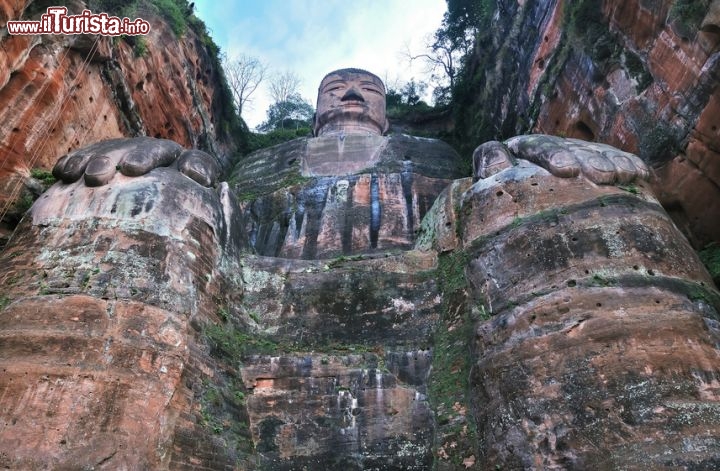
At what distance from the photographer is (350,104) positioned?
918 inches

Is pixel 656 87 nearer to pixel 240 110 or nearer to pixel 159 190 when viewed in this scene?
pixel 159 190

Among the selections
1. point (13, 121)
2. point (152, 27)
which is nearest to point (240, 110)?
point (152, 27)

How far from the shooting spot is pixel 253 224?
1723cm

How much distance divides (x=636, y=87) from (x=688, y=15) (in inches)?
75.7

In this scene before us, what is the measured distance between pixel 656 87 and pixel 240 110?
25.4 meters

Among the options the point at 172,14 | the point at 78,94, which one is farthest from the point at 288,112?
the point at 78,94

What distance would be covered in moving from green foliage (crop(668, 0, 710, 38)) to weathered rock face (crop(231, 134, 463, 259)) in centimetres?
761

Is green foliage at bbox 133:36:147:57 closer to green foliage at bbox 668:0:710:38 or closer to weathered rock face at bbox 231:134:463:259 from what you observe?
weathered rock face at bbox 231:134:463:259

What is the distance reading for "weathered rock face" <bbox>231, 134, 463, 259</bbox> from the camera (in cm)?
1577

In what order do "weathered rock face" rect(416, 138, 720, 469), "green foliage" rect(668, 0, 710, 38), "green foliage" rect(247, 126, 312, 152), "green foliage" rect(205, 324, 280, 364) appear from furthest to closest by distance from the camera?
"green foliage" rect(247, 126, 312, 152)
"green foliage" rect(668, 0, 710, 38)
"green foliage" rect(205, 324, 280, 364)
"weathered rock face" rect(416, 138, 720, 469)

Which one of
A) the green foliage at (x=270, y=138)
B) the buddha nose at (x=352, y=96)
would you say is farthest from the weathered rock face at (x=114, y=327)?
the green foliage at (x=270, y=138)

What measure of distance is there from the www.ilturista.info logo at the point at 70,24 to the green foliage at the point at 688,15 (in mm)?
10337

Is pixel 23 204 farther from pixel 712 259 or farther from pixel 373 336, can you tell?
pixel 712 259

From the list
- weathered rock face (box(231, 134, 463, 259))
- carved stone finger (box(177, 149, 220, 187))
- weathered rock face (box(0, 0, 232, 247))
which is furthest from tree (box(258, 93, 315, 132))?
carved stone finger (box(177, 149, 220, 187))
